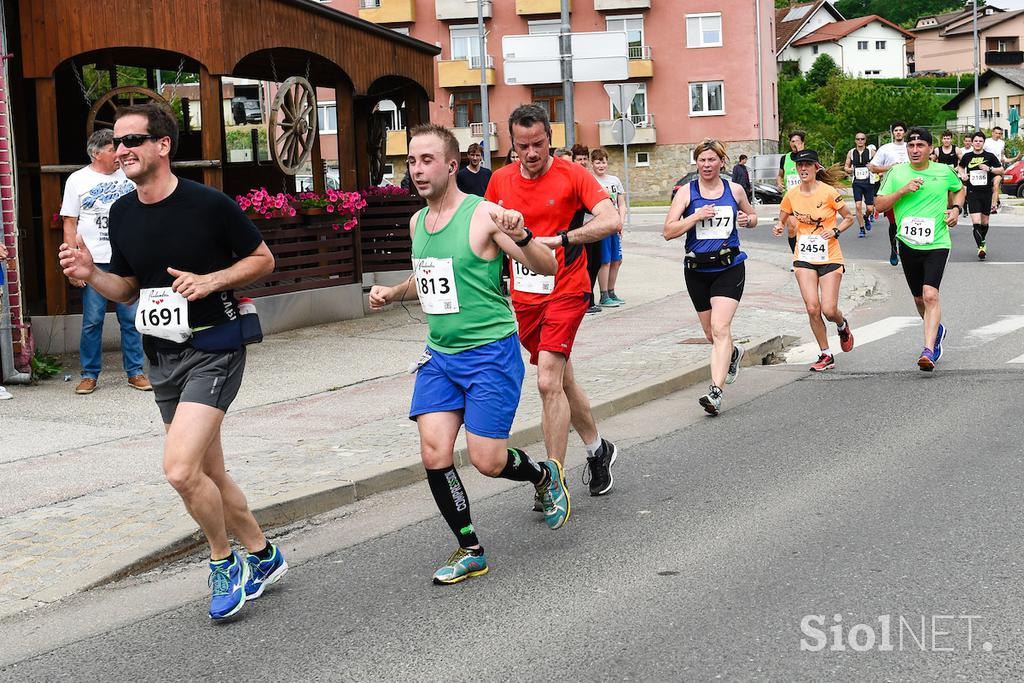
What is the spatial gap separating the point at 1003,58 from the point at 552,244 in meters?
115

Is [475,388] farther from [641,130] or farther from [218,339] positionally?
[641,130]

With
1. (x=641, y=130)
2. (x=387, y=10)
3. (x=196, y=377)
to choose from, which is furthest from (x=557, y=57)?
(x=387, y=10)

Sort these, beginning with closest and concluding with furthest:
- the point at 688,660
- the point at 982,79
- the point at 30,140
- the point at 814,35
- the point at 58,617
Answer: the point at 688,660 → the point at 58,617 → the point at 30,140 → the point at 982,79 → the point at 814,35

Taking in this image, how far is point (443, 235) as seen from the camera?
558 centimetres

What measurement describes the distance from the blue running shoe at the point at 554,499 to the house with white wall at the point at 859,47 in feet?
345

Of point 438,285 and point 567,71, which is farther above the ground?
point 567,71

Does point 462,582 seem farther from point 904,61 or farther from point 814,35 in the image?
point 904,61

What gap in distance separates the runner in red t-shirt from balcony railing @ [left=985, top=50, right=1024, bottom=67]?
114 m

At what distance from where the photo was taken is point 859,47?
10988 centimetres

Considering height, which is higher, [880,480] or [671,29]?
[671,29]

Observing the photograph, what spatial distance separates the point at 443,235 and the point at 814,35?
359 ft

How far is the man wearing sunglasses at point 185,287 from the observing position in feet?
16.3

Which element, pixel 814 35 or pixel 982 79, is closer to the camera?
pixel 982 79

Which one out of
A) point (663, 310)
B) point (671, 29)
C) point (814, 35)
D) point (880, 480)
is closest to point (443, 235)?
point (880, 480)
